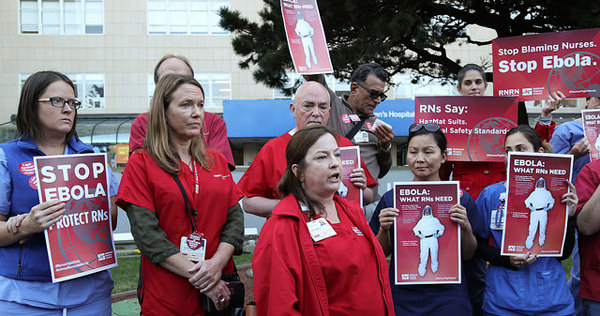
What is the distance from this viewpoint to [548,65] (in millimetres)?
4695

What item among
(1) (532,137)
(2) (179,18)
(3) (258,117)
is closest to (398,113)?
(3) (258,117)

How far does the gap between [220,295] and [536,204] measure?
2.10m

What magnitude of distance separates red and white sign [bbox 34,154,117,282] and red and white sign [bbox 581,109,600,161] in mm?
3528

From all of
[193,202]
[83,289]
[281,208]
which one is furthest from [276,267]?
[83,289]

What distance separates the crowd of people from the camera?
2.55m

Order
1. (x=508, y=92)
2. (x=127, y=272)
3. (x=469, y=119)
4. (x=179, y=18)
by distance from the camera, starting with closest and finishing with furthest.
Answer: (x=469, y=119) → (x=508, y=92) → (x=127, y=272) → (x=179, y=18)

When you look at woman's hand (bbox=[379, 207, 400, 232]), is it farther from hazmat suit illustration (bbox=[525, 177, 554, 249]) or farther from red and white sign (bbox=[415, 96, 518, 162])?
red and white sign (bbox=[415, 96, 518, 162])

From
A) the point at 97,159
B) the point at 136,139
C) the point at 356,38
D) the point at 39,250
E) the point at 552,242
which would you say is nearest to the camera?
the point at 39,250

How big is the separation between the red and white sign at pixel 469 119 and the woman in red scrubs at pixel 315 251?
1.92 meters

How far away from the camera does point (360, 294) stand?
8.34ft

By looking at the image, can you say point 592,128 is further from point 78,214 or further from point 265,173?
point 78,214

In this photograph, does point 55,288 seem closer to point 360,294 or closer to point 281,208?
point 281,208

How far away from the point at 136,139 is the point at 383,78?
7.33 ft

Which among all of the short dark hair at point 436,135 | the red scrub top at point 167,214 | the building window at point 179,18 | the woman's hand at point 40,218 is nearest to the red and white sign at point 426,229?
the short dark hair at point 436,135
